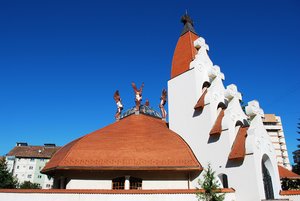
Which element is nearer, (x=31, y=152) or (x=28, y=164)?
(x=28, y=164)

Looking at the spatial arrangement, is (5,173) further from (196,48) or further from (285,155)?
(285,155)

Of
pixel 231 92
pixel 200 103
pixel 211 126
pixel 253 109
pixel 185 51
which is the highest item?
pixel 185 51

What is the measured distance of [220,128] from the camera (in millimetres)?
16016

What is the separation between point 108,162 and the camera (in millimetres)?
15297

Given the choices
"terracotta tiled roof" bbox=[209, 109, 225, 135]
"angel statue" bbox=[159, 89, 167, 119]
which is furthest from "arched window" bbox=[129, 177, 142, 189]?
"angel statue" bbox=[159, 89, 167, 119]

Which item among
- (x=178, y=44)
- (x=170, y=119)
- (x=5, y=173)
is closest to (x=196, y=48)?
(x=178, y=44)

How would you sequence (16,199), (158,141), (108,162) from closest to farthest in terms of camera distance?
(16,199) → (108,162) → (158,141)

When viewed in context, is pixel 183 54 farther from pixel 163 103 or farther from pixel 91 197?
pixel 91 197

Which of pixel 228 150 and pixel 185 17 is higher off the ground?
pixel 185 17

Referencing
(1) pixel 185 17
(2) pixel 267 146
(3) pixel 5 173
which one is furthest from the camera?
(3) pixel 5 173

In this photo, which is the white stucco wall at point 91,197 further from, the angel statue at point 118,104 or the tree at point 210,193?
the angel statue at point 118,104

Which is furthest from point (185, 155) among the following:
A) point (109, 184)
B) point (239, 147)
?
point (109, 184)

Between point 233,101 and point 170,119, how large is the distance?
5.48m

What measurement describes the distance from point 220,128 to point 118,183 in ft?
24.6
